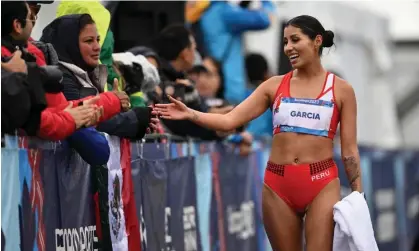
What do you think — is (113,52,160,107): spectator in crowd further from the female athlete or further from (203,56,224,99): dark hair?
(203,56,224,99): dark hair

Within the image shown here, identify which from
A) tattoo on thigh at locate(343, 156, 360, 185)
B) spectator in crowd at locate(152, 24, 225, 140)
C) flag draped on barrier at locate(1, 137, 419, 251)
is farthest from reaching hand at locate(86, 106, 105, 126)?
spectator in crowd at locate(152, 24, 225, 140)

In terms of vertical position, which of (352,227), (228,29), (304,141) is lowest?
(352,227)

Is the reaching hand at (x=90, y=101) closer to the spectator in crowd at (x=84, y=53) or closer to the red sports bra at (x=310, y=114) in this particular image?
the spectator in crowd at (x=84, y=53)

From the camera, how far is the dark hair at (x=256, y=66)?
1491cm

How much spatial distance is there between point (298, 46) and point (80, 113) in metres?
1.90

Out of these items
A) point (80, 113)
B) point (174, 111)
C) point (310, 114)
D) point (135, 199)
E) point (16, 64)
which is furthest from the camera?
point (135, 199)

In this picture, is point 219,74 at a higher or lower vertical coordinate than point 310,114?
higher

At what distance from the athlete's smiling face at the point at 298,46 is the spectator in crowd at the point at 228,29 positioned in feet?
18.6

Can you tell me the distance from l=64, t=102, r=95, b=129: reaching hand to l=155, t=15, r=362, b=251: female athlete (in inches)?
46.2

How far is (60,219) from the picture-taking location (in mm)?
7344

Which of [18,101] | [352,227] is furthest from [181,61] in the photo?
[18,101]

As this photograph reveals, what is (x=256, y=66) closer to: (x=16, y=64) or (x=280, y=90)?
(x=280, y=90)

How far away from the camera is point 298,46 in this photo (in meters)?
7.94

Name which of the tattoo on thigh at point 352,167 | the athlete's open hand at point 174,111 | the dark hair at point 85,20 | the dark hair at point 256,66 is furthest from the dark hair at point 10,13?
the dark hair at point 256,66
